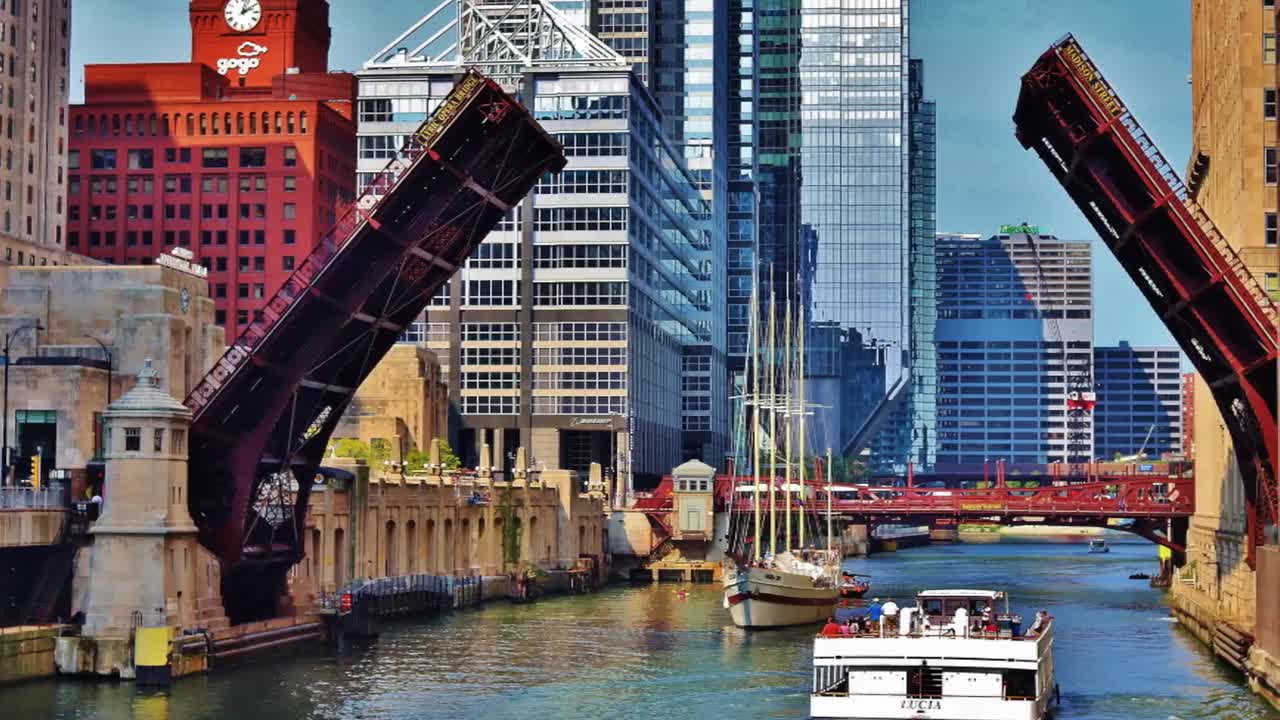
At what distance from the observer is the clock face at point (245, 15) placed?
183 meters

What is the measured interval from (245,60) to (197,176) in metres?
19.2

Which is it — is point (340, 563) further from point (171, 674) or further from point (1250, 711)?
point (1250, 711)

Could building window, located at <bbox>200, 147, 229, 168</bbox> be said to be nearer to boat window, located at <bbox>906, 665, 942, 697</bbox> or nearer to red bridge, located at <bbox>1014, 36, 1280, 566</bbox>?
red bridge, located at <bbox>1014, 36, 1280, 566</bbox>

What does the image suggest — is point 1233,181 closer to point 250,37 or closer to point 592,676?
point 592,676

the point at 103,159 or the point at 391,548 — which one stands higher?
the point at 103,159

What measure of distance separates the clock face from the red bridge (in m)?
133

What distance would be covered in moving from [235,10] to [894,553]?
262 feet

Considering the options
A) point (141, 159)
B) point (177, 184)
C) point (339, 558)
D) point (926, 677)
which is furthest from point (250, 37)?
point (926, 677)

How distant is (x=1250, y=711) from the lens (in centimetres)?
5191

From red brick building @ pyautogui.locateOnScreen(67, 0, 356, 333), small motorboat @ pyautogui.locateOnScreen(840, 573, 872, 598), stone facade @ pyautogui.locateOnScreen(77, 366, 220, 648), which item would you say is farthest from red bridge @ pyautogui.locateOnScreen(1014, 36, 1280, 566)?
red brick building @ pyautogui.locateOnScreen(67, 0, 356, 333)

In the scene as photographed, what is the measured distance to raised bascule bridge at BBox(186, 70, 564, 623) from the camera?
5862 cm

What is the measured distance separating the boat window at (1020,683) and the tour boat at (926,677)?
0.9 inches

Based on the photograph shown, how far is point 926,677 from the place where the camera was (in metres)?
45.6

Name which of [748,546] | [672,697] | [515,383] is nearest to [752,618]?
[672,697]
